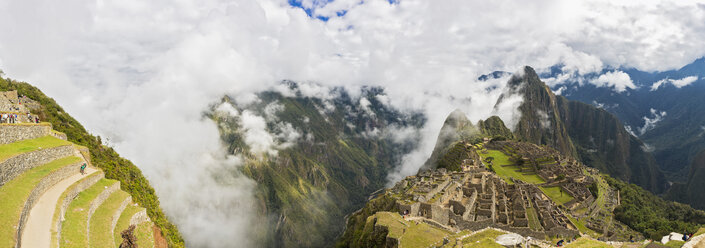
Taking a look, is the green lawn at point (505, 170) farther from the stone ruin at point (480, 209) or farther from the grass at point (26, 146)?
the grass at point (26, 146)

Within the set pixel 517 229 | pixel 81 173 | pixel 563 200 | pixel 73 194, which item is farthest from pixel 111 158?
Result: pixel 563 200

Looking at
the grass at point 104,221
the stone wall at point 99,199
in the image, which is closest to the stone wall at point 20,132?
the stone wall at point 99,199

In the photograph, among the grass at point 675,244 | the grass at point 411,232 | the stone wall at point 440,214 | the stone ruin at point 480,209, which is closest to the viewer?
the grass at point 675,244

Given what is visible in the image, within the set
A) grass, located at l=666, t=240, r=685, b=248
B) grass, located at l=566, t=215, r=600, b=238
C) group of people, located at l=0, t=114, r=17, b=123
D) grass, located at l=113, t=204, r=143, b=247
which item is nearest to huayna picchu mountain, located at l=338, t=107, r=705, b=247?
grass, located at l=566, t=215, r=600, b=238

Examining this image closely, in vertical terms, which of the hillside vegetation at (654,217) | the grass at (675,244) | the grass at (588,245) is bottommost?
the hillside vegetation at (654,217)

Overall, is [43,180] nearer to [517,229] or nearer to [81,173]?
[81,173]

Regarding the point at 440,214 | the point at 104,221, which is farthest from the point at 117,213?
the point at 440,214

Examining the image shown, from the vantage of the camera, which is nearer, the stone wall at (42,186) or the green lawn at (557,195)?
the stone wall at (42,186)
